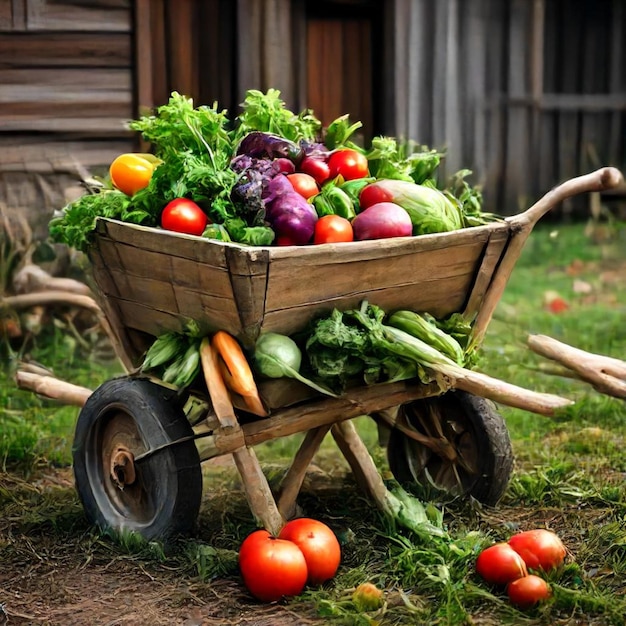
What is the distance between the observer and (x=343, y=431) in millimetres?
4016

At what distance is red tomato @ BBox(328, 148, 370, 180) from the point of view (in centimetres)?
388

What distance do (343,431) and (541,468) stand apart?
108cm

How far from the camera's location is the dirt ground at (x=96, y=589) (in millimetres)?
3316

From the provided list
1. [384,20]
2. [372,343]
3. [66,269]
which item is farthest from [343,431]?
[384,20]

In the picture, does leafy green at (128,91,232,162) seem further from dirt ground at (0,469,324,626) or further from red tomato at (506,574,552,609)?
red tomato at (506,574,552,609)

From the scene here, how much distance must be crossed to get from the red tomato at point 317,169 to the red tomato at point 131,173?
1.90 ft

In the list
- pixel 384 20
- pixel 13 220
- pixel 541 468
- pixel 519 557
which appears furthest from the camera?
pixel 384 20

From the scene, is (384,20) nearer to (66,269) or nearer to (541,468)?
(66,269)

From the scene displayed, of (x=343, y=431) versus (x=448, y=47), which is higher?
(x=448, y=47)

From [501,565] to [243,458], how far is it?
2.98 ft

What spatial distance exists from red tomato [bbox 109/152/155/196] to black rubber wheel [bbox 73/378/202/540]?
0.72m

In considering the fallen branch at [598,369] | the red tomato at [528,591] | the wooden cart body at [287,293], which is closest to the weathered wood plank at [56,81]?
the wooden cart body at [287,293]

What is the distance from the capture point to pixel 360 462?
4.01 meters

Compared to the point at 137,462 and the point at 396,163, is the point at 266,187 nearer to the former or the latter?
the point at 396,163
